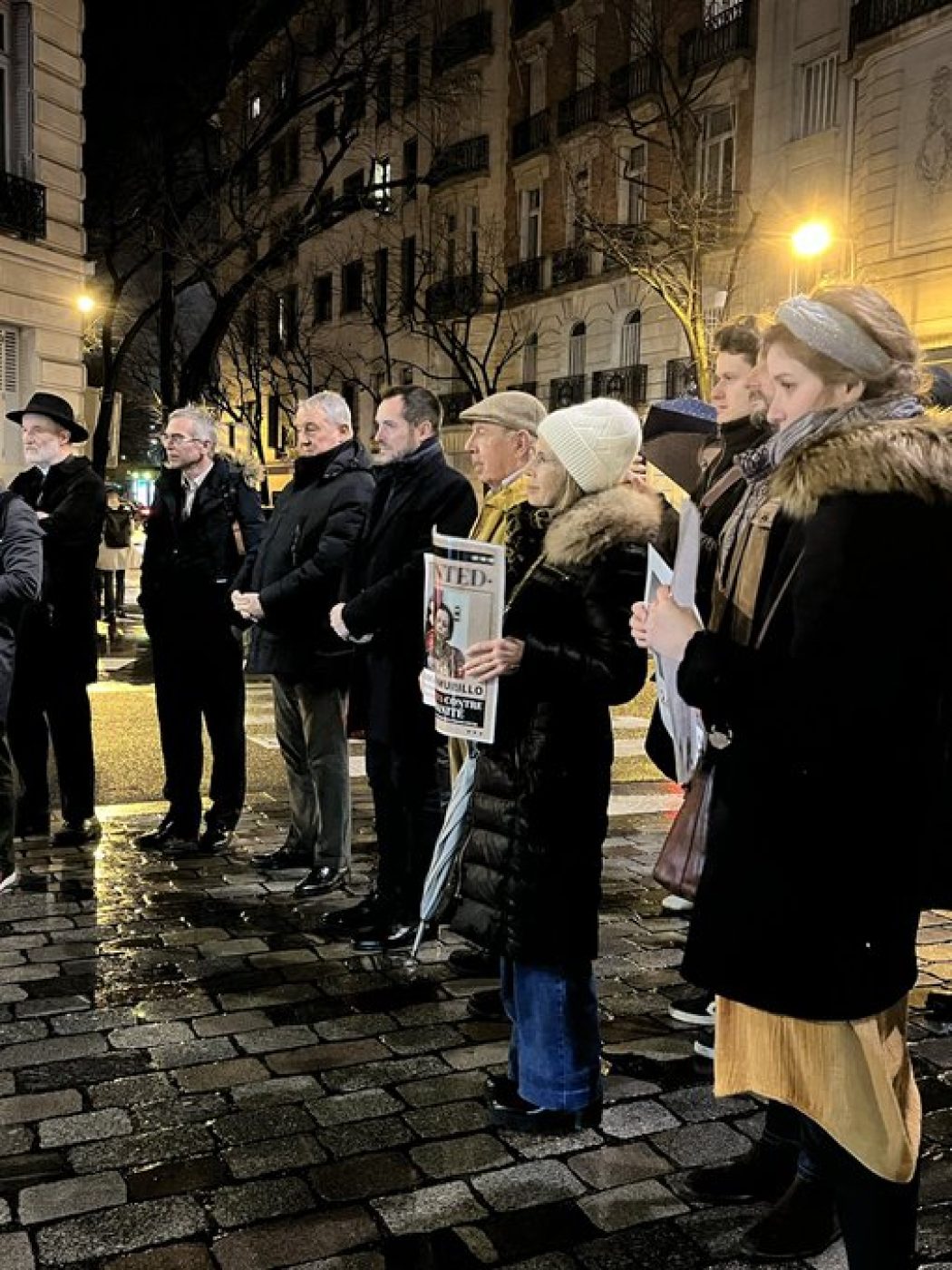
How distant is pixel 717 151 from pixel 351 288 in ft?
66.0

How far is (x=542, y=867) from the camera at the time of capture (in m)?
3.54

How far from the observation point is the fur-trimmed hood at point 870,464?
2430 mm

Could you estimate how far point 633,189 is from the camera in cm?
3281

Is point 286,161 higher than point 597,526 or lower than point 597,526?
higher

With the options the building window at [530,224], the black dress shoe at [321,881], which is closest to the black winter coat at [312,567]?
the black dress shoe at [321,881]

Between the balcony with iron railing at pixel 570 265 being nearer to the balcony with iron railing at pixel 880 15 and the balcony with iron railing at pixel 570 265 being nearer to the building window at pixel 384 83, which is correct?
the building window at pixel 384 83

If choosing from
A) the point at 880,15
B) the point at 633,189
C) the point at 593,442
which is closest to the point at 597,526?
the point at 593,442

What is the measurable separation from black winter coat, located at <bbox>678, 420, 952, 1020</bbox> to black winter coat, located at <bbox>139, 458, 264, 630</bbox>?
178 inches

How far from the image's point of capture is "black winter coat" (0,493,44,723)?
19.0ft

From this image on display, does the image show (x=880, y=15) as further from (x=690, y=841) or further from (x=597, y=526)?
(x=690, y=841)

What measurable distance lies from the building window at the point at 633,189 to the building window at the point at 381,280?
1182cm

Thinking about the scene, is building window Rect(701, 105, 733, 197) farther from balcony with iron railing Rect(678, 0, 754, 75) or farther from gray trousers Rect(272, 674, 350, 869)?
gray trousers Rect(272, 674, 350, 869)

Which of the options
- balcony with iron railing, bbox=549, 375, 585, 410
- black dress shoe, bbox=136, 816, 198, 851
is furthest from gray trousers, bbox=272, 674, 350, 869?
balcony with iron railing, bbox=549, 375, 585, 410

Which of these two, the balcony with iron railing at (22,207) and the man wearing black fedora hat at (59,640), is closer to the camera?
the man wearing black fedora hat at (59,640)
